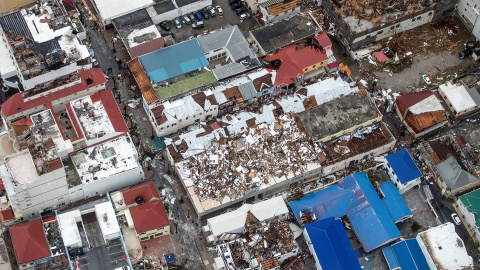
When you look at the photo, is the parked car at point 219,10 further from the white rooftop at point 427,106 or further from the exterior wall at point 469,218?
the exterior wall at point 469,218

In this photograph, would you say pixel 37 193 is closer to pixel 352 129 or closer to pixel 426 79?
pixel 352 129

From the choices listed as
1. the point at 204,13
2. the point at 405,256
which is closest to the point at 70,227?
the point at 405,256

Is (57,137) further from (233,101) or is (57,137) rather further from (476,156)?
(476,156)

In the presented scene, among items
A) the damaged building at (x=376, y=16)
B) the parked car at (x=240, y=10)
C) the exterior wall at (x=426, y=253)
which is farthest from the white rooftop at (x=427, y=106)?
the parked car at (x=240, y=10)

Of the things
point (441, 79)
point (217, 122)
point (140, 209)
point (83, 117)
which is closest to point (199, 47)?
point (217, 122)

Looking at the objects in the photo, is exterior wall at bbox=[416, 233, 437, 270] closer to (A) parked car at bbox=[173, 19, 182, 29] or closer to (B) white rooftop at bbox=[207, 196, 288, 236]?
(B) white rooftop at bbox=[207, 196, 288, 236]
